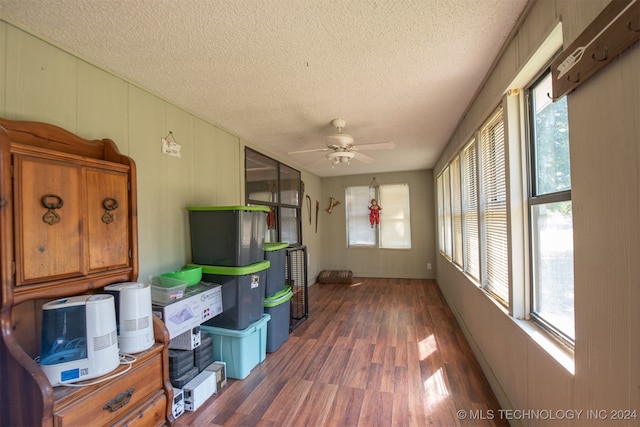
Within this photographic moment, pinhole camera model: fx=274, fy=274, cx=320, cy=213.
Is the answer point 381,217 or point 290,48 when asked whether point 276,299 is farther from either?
point 381,217

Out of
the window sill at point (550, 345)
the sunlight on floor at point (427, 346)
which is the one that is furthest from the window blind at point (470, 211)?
the window sill at point (550, 345)

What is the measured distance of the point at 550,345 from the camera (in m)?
1.37

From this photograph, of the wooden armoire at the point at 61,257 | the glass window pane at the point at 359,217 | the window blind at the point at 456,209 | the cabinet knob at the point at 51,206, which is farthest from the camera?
the glass window pane at the point at 359,217

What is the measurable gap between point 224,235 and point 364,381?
Answer: 171 centimetres

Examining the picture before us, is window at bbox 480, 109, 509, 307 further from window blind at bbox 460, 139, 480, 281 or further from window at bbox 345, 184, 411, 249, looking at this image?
window at bbox 345, 184, 411, 249

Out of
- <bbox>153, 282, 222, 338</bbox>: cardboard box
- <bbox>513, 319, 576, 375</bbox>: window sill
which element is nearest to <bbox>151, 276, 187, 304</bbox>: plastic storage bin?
<bbox>153, 282, 222, 338</bbox>: cardboard box

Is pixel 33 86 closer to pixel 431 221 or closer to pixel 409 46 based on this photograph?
pixel 409 46

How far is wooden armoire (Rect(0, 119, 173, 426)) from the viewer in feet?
3.64

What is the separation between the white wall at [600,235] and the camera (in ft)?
2.70

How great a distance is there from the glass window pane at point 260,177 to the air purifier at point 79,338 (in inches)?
Answer: 92.6

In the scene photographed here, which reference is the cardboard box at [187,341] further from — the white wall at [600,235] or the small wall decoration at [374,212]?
the small wall decoration at [374,212]

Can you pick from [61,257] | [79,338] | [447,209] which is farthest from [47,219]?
[447,209]

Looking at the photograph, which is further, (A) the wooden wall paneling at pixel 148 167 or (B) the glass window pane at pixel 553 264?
(A) the wooden wall paneling at pixel 148 167

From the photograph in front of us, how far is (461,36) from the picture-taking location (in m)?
1.57
